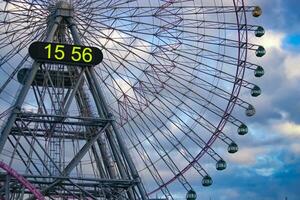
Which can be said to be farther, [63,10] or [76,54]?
[63,10]

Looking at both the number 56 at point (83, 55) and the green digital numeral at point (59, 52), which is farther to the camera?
the number 56 at point (83, 55)

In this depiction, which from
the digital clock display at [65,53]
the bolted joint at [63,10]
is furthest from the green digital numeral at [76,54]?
the bolted joint at [63,10]

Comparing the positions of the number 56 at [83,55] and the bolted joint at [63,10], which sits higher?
the bolted joint at [63,10]

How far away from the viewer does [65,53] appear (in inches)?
1999

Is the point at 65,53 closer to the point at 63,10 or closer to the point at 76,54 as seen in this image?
the point at 76,54

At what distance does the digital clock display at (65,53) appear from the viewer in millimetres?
50500

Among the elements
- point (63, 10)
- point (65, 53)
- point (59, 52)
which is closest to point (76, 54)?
point (65, 53)

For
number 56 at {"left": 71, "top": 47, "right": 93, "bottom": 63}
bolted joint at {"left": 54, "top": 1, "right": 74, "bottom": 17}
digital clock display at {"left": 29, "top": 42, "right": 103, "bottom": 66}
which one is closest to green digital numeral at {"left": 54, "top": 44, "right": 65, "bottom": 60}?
digital clock display at {"left": 29, "top": 42, "right": 103, "bottom": 66}

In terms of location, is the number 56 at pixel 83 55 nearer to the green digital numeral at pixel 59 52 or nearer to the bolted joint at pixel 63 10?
the green digital numeral at pixel 59 52

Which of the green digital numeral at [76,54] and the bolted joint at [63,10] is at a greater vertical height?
the bolted joint at [63,10]

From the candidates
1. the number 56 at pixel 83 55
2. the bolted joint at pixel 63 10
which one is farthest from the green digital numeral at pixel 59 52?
the bolted joint at pixel 63 10

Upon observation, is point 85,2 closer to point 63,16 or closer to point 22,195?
point 63,16

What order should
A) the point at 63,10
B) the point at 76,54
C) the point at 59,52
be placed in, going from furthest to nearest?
the point at 63,10 < the point at 76,54 < the point at 59,52

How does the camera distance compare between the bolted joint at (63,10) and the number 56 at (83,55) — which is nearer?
the number 56 at (83,55)
